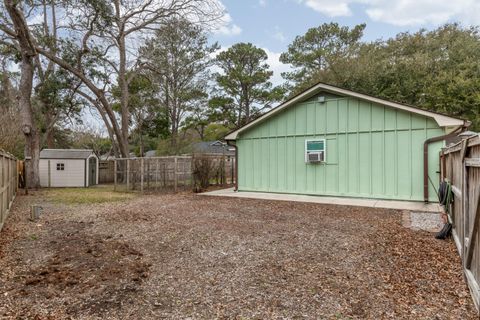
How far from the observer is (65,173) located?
1575 cm

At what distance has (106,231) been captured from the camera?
5.49m

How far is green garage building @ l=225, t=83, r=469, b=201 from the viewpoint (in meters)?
8.19

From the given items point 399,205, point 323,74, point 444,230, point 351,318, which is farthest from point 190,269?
point 323,74

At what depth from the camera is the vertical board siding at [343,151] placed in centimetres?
832

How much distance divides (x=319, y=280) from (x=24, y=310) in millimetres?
2776

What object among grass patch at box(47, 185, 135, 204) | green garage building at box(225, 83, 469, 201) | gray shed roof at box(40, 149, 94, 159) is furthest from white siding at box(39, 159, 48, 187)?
green garage building at box(225, 83, 469, 201)

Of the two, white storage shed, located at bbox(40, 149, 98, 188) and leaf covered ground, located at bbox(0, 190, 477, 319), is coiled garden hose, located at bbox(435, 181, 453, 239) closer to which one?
leaf covered ground, located at bbox(0, 190, 477, 319)

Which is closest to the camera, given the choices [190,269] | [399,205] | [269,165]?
[190,269]

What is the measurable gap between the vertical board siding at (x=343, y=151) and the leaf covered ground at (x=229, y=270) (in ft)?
9.22

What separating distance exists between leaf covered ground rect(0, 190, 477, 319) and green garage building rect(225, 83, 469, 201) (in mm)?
2781

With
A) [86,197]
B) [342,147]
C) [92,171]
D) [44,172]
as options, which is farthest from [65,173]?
[342,147]

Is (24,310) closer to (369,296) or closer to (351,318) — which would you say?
(351,318)

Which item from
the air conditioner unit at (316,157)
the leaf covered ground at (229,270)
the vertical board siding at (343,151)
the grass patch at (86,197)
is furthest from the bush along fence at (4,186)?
the air conditioner unit at (316,157)

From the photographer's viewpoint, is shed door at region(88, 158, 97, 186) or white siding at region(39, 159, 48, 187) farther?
shed door at region(88, 158, 97, 186)
